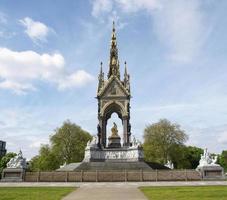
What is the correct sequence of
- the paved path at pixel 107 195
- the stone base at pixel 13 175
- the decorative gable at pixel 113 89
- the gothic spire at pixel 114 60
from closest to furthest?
1. the paved path at pixel 107 195
2. the stone base at pixel 13 175
3. the decorative gable at pixel 113 89
4. the gothic spire at pixel 114 60

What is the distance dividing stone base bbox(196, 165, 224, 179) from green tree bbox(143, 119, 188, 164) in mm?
34146

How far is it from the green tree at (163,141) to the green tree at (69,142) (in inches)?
612

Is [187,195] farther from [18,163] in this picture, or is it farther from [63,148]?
[63,148]

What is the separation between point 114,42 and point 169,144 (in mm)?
29401

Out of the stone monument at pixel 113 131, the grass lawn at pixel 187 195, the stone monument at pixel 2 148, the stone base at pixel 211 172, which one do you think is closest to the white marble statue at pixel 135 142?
the stone monument at pixel 113 131

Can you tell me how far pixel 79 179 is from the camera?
1188 inches

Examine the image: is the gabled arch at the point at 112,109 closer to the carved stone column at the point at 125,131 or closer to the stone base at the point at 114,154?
the carved stone column at the point at 125,131

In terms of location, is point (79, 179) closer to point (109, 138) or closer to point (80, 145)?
point (109, 138)

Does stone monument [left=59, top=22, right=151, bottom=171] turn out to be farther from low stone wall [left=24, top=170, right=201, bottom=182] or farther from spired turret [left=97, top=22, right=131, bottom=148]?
low stone wall [left=24, top=170, right=201, bottom=182]

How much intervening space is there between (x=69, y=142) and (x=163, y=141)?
22.3 metres

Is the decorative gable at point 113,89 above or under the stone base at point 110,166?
above

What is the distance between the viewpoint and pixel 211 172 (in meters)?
31.3

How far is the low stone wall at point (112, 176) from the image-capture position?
30.1 metres

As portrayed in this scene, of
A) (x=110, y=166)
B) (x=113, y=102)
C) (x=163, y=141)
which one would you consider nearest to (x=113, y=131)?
(x=113, y=102)
